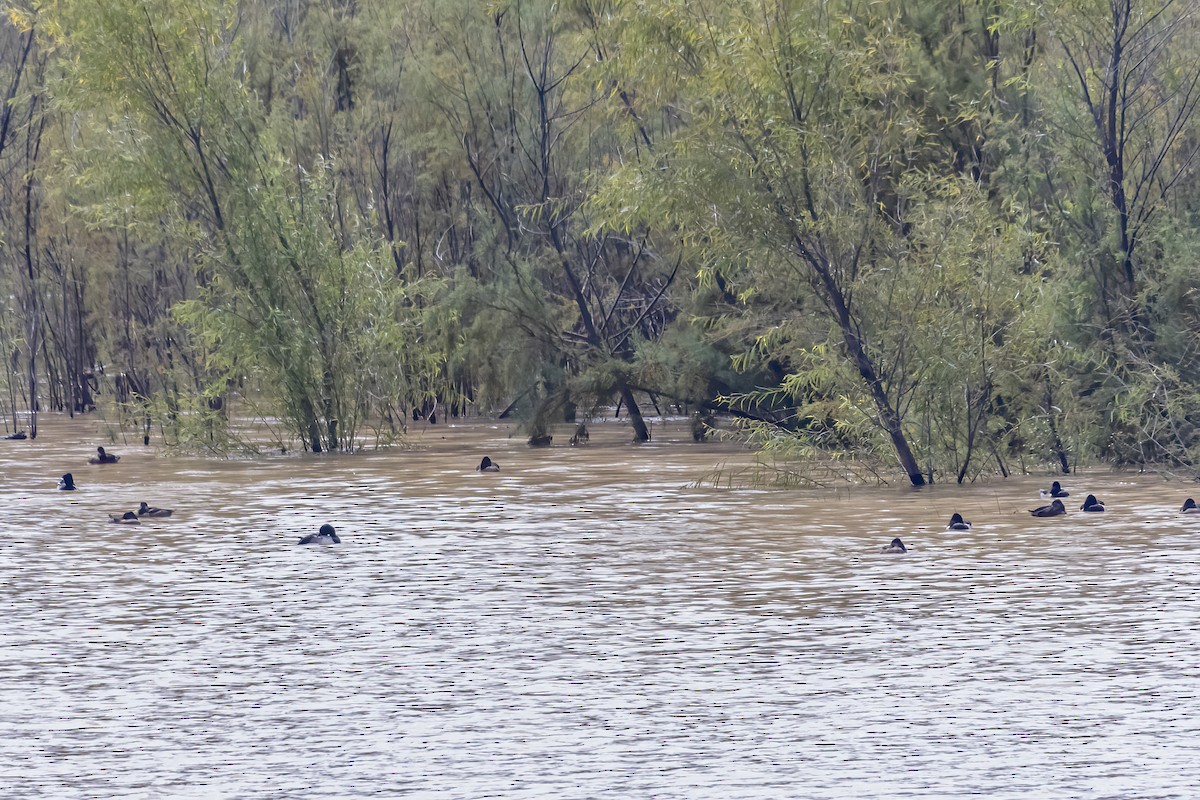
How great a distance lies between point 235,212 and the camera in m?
30.8

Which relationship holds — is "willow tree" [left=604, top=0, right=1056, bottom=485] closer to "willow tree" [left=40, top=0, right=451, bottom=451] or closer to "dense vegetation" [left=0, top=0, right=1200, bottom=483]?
"dense vegetation" [left=0, top=0, right=1200, bottom=483]

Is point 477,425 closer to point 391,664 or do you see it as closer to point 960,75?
point 960,75

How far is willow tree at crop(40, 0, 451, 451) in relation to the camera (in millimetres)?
30297

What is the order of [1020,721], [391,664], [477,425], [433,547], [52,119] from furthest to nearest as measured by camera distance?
[52,119] → [477,425] → [433,547] → [391,664] → [1020,721]

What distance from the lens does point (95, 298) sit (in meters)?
45.4

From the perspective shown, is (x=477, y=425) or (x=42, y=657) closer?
(x=42, y=657)

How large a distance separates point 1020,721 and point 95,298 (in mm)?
38823

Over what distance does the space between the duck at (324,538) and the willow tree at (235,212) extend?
474 inches

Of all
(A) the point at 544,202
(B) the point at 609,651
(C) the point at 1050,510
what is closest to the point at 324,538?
(B) the point at 609,651

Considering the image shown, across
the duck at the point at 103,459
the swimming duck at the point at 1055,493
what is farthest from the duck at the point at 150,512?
the swimming duck at the point at 1055,493

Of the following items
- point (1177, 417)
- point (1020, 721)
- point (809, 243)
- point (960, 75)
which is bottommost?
point (1020, 721)

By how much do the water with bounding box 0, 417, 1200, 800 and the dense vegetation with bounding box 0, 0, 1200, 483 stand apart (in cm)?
243

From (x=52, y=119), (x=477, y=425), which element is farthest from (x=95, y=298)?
(x=477, y=425)

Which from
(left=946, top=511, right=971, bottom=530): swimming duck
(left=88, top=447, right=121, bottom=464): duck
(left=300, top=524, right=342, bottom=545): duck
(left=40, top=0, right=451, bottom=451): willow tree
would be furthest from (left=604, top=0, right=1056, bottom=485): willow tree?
(left=88, top=447, right=121, bottom=464): duck
